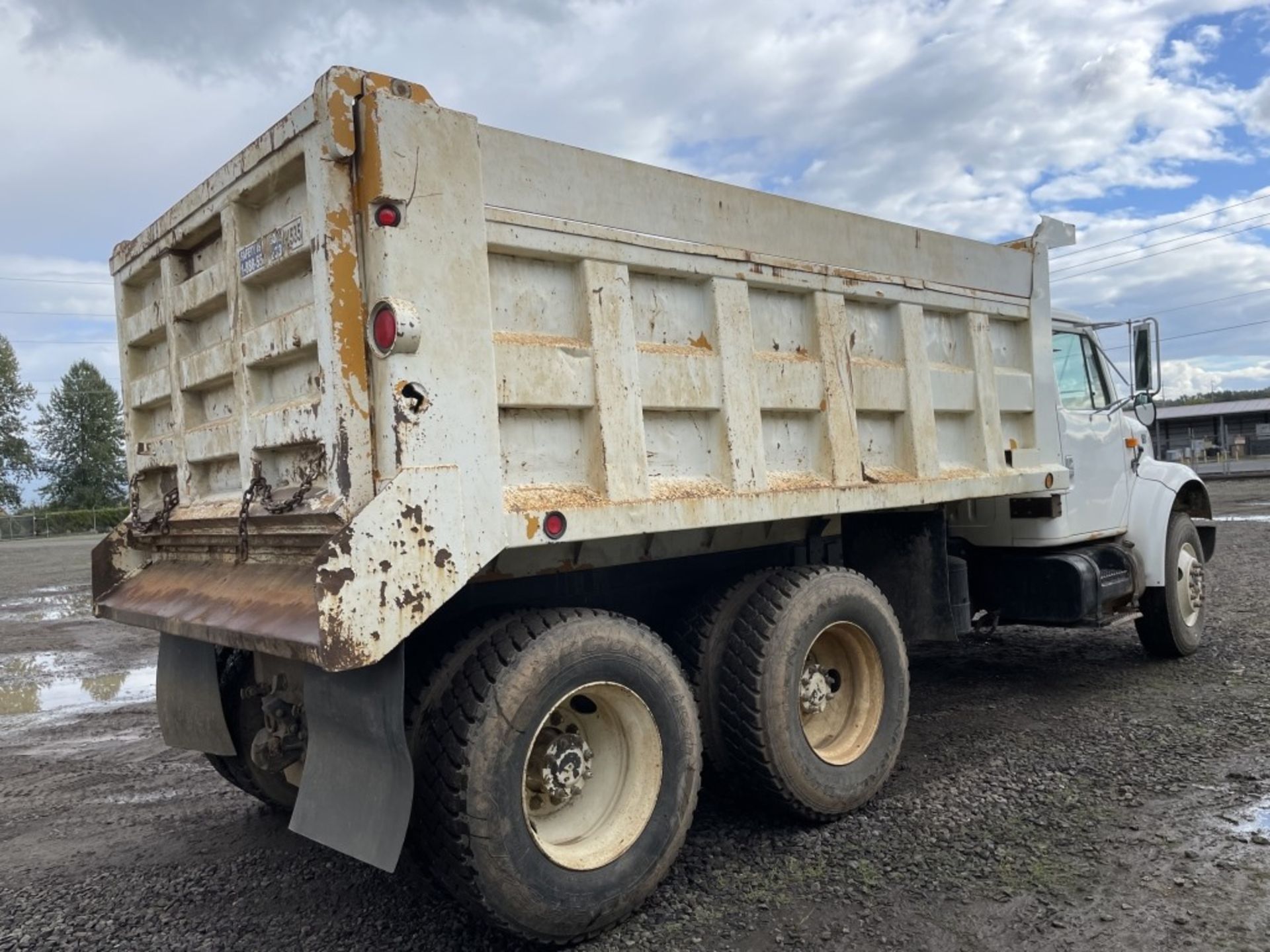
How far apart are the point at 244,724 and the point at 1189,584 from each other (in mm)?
6416

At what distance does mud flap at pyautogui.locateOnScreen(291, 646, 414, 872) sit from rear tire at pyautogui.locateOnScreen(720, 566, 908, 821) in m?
1.53

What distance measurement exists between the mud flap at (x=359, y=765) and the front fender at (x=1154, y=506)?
5.52m

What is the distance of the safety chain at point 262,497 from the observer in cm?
314

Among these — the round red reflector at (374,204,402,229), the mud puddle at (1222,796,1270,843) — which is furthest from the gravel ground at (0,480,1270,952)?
the round red reflector at (374,204,402,229)

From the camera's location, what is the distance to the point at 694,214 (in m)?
3.84

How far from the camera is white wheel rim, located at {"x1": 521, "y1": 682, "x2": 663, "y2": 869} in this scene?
3293 mm

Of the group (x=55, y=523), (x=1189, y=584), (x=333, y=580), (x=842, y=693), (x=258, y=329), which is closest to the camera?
(x=333, y=580)

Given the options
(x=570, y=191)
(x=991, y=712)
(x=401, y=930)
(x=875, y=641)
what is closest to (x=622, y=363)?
(x=570, y=191)

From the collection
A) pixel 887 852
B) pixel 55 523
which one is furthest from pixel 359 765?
pixel 55 523

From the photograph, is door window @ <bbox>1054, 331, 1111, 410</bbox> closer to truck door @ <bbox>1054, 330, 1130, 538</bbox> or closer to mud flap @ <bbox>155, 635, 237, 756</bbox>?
truck door @ <bbox>1054, 330, 1130, 538</bbox>

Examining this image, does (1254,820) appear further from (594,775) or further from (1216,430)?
(1216,430)

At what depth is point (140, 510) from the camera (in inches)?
178

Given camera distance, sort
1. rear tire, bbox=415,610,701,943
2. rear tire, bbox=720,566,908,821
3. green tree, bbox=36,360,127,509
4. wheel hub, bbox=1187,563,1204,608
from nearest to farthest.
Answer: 1. rear tire, bbox=415,610,701,943
2. rear tire, bbox=720,566,908,821
3. wheel hub, bbox=1187,563,1204,608
4. green tree, bbox=36,360,127,509

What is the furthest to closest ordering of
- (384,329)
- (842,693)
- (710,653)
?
1. (842,693)
2. (710,653)
3. (384,329)
